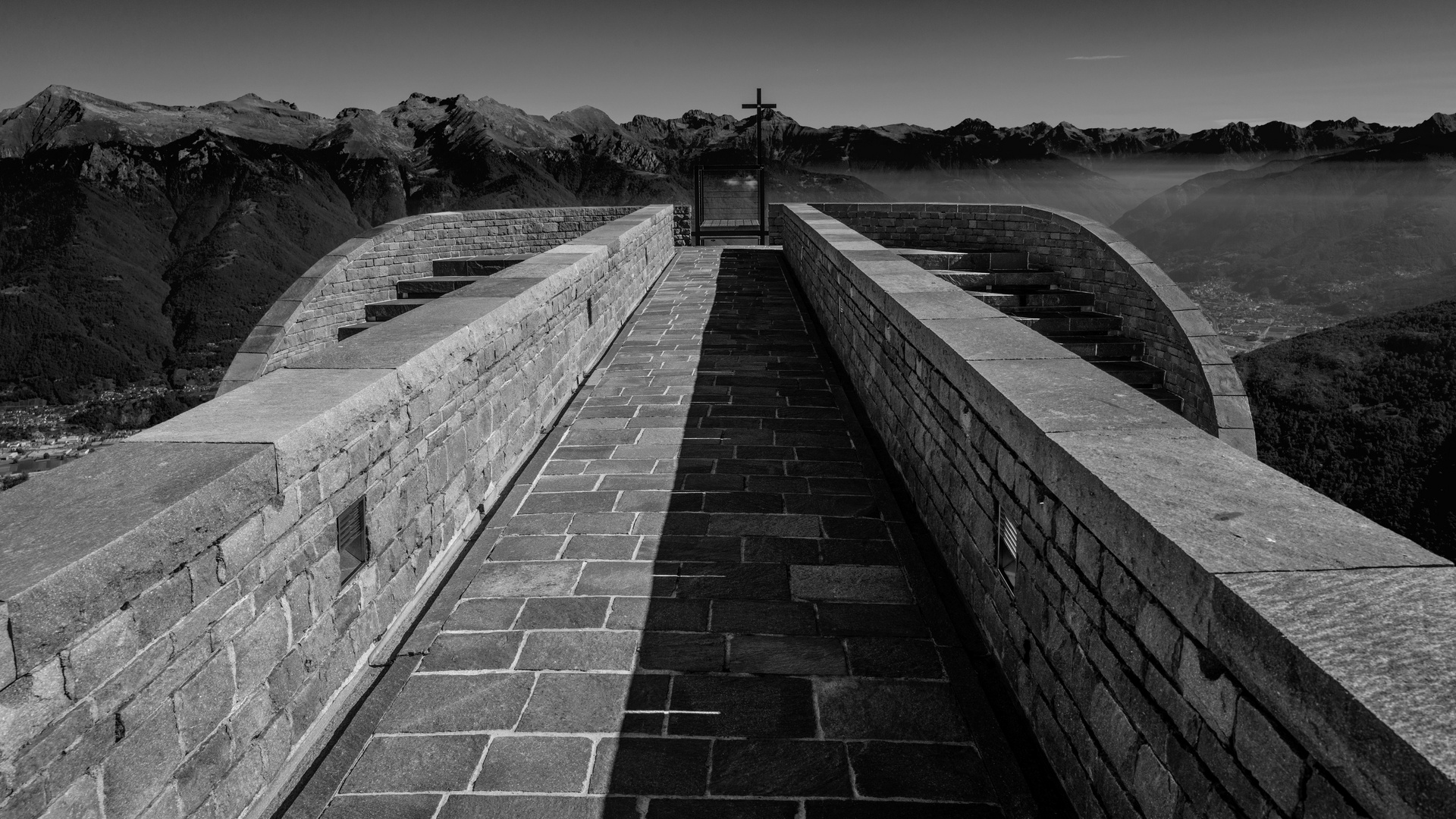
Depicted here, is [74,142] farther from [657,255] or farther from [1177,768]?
[1177,768]

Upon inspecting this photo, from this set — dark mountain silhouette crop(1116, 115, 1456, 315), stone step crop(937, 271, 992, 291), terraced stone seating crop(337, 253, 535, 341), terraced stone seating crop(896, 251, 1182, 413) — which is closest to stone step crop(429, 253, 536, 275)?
terraced stone seating crop(337, 253, 535, 341)

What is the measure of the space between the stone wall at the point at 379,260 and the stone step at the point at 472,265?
0.83 feet

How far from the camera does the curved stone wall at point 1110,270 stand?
354 inches

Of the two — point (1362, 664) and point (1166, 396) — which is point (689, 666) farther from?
point (1166, 396)

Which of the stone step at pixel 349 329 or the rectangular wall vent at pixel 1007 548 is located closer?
the rectangular wall vent at pixel 1007 548

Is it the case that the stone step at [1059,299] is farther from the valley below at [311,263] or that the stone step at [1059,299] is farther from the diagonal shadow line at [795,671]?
the valley below at [311,263]

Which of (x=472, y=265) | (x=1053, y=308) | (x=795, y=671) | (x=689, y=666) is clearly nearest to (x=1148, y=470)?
(x=795, y=671)

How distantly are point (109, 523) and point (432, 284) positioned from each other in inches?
468

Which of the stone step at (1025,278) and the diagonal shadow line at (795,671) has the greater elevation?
the stone step at (1025,278)

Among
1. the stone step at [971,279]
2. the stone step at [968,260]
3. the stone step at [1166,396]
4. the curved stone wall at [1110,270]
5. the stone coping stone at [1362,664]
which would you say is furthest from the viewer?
the stone step at [968,260]

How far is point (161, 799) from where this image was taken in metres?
2.10

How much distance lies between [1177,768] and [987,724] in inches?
41.3

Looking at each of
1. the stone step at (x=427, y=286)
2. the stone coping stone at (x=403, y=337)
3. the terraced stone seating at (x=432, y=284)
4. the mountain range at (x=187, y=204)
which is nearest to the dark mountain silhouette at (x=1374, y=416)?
the mountain range at (x=187, y=204)

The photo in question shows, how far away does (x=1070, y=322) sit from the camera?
417 inches
